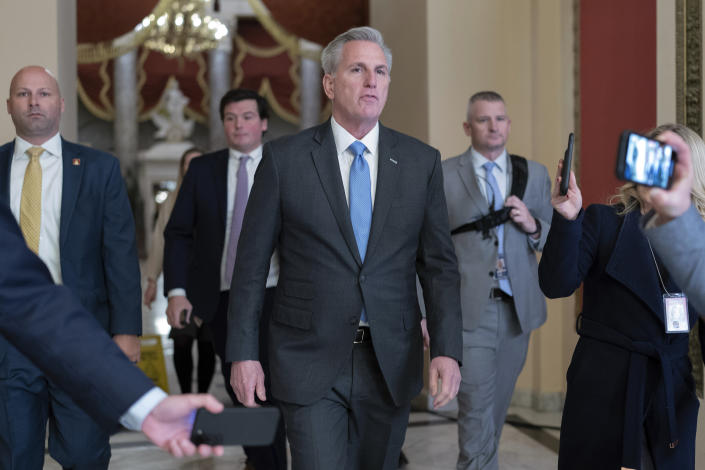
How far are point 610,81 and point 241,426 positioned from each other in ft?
15.4

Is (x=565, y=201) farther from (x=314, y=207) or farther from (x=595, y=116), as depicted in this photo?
(x=595, y=116)

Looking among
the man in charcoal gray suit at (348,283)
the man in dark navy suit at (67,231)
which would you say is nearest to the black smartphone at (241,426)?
the man in charcoal gray suit at (348,283)

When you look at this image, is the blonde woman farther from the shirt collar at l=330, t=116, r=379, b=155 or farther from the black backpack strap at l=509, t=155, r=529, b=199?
the black backpack strap at l=509, t=155, r=529, b=199

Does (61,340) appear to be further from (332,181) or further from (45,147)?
(45,147)

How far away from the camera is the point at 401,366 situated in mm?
2762

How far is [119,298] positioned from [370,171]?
4.51 feet

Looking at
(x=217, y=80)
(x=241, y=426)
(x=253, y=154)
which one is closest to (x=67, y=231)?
(x=253, y=154)

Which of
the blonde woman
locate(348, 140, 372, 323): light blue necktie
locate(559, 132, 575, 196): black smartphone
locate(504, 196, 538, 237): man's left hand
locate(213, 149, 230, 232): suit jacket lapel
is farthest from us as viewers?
locate(213, 149, 230, 232): suit jacket lapel

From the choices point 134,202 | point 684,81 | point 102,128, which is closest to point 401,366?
point 684,81

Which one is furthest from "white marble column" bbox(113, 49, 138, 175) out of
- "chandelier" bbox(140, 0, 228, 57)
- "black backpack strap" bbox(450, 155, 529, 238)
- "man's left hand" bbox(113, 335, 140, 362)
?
"man's left hand" bbox(113, 335, 140, 362)

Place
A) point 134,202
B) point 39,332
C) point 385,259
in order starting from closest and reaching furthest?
point 39,332 → point 385,259 → point 134,202

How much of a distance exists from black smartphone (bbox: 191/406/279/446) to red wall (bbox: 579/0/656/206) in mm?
4040

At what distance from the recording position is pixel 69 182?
365 cm

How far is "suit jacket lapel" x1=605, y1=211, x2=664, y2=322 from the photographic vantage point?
271cm
